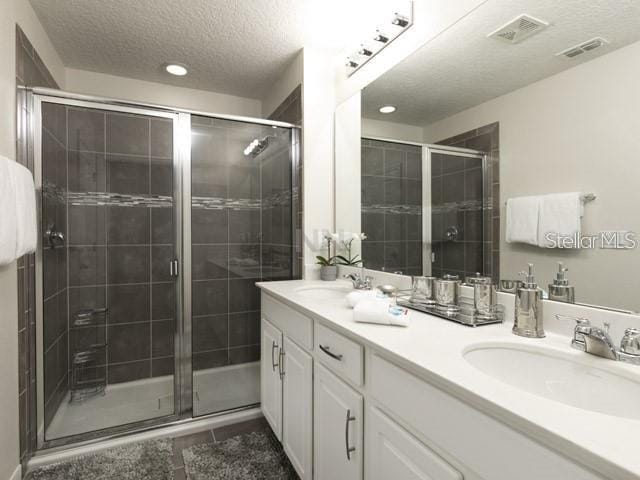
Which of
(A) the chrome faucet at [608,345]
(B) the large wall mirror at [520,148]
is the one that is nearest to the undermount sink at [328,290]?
(B) the large wall mirror at [520,148]

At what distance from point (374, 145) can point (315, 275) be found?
93 cm

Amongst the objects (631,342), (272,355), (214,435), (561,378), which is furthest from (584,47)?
(214,435)

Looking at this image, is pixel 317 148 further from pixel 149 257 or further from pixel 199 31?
pixel 149 257

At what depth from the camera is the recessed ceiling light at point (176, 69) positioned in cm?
250

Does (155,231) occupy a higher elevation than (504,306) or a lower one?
higher

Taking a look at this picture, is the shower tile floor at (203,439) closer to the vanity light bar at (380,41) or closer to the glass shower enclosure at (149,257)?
the glass shower enclosure at (149,257)

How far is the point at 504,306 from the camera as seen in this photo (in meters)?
1.21

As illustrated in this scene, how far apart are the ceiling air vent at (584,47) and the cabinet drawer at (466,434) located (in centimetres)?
103

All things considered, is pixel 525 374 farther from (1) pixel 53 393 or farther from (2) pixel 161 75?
(2) pixel 161 75

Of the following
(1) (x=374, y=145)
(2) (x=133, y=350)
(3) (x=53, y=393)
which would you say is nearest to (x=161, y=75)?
(1) (x=374, y=145)

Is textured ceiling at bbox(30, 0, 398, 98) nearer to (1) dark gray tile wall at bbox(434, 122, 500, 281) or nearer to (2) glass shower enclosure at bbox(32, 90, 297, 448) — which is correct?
(2) glass shower enclosure at bbox(32, 90, 297, 448)

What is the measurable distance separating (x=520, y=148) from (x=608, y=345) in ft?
2.18

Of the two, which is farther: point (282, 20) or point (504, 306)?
point (282, 20)

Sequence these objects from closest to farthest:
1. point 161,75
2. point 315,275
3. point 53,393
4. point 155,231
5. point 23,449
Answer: point 23,449, point 53,393, point 155,231, point 315,275, point 161,75
